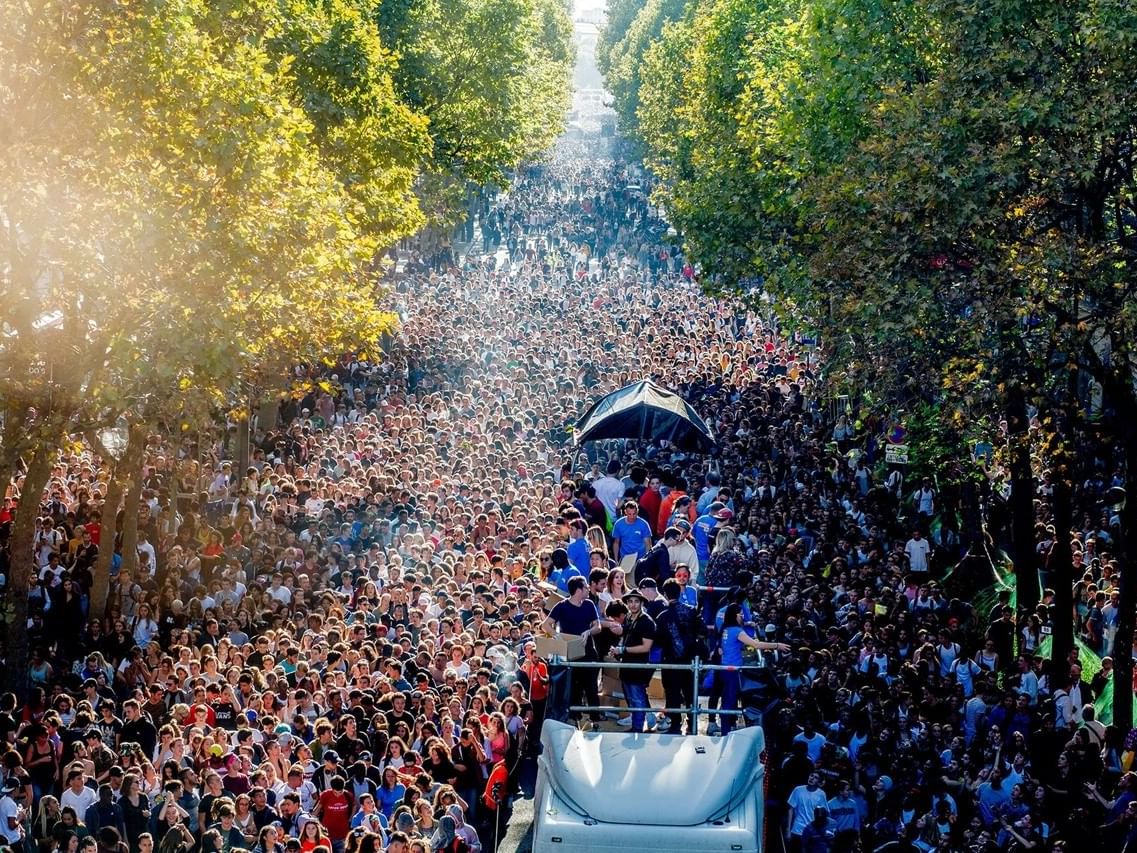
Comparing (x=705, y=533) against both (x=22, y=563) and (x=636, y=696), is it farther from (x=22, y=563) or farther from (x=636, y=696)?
(x=22, y=563)

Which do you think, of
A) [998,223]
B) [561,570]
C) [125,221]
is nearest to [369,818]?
[561,570]

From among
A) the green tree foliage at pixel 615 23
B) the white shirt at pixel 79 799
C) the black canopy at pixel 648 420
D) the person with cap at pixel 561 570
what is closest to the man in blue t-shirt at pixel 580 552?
the person with cap at pixel 561 570

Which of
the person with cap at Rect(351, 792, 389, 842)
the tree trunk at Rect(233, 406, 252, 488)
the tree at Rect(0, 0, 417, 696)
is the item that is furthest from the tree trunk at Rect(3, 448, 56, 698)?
the tree trunk at Rect(233, 406, 252, 488)

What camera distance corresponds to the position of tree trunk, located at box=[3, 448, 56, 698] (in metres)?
18.2

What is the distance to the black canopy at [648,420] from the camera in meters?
27.0

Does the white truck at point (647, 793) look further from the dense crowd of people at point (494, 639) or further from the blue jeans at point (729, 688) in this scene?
the blue jeans at point (729, 688)

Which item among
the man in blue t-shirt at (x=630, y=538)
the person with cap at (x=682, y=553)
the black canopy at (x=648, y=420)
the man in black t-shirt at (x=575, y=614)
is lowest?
the man in black t-shirt at (x=575, y=614)

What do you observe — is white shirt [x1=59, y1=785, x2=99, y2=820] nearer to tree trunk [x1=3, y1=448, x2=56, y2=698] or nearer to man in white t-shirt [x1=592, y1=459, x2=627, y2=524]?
tree trunk [x1=3, y1=448, x2=56, y2=698]

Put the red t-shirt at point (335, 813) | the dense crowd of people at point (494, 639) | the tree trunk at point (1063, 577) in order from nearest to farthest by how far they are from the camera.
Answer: the red t-shirt at point (335, 813) < the dense crowd of people at point (494, 639) < the tree trunk at point (1063, 577)

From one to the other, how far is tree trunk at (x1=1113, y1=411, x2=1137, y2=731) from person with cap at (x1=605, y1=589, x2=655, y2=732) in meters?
5.59

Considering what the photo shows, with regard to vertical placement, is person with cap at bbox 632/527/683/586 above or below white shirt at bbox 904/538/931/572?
below

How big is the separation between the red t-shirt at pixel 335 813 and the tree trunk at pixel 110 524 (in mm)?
7342

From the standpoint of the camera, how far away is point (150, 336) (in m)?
18.4

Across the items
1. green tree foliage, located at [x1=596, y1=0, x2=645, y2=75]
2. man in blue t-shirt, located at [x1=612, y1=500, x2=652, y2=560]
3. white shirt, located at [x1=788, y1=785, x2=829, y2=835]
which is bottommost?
white shirt, located at [x1=788, y1=785, x2=829, y2=835]
